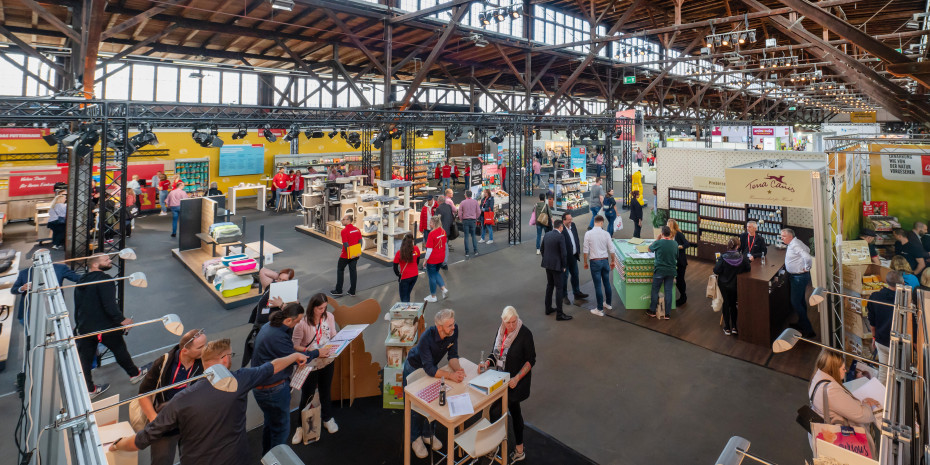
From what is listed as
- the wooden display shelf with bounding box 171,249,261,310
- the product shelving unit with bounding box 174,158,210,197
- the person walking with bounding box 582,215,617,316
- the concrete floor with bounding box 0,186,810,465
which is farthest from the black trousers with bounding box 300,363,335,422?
the product shelving unit with bounding box 174,158,210,197

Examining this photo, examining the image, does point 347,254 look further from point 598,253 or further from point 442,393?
point 442,393

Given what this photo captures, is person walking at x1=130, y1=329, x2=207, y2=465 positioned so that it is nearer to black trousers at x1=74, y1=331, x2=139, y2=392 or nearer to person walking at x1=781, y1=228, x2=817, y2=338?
black trousers at x1=74, y1=331, x2=139, y2=392

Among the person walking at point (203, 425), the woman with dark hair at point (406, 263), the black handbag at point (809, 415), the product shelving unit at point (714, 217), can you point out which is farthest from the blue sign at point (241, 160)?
the black handbag at point (809, 415)

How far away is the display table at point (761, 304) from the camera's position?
548 cm

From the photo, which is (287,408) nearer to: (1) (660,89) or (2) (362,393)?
(2) (362,393)

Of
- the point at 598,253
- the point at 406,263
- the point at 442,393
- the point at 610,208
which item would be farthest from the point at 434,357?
the point at 610,208

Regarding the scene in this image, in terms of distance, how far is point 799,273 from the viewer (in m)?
5.59

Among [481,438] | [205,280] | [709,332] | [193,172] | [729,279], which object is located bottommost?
[481,438]

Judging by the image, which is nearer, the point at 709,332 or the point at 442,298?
the point at 709,332

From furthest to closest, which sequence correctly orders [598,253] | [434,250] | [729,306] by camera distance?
[434,250] < [598,253] < [729,306]

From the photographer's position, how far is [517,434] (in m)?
3.49

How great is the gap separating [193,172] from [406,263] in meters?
14.3

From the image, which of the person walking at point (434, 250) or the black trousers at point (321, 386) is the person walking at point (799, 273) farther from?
the black trousers at point (321, 386)

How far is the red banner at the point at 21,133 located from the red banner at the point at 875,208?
2012cm
